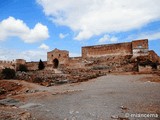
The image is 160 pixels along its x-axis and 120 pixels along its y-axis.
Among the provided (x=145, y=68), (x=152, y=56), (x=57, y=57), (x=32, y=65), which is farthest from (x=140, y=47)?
(x=32, y=65)

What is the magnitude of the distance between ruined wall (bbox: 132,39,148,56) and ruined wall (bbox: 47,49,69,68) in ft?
38.3

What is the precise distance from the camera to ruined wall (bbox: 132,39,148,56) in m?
29.4

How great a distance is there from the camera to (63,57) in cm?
3675

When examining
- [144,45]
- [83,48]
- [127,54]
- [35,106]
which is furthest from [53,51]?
[35,106]

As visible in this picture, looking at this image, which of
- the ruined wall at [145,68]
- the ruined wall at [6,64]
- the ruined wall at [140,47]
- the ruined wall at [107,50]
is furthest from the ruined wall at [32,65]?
the ruined wall at [145,68]

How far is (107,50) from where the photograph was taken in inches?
1281

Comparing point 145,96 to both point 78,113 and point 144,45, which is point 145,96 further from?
point 144,45

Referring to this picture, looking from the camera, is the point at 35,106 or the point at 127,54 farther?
the point at 127,54

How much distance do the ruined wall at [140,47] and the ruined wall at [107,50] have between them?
3.40 ft

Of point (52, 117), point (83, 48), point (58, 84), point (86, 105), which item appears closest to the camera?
point (52, 117)

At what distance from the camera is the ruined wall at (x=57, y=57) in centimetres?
3659

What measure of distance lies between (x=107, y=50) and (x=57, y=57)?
9277 millimetres

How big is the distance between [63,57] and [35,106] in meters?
25.2

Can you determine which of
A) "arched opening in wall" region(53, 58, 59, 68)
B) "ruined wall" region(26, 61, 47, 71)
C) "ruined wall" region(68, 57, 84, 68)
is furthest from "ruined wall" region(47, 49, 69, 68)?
"ruined wall" region(26, 61, 47, 71)
